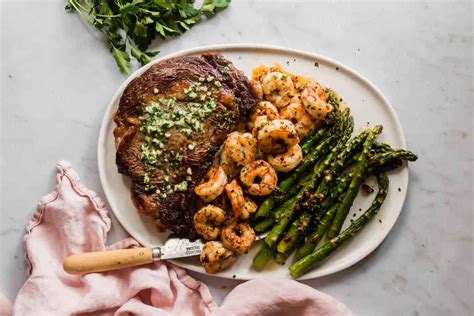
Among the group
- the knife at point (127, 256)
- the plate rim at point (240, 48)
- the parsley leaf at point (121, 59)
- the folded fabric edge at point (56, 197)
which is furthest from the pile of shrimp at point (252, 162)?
the parsley leaf at point (121, 59)

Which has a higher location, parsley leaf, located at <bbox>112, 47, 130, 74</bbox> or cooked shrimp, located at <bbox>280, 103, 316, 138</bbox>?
cooked shrimp, located at <bbox>280, 103, 316, 138</bbox>

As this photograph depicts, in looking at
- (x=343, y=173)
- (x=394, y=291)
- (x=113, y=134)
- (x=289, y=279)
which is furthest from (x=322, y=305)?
(x=113, y=134)

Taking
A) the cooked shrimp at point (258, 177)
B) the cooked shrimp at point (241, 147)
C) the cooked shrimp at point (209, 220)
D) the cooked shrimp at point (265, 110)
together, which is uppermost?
the cooked shrimp at point (265, 110)

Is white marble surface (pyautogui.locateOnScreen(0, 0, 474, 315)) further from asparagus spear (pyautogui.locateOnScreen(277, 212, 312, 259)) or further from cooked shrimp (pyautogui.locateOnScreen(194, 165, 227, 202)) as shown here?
cooked shrimp (pyautogui.locateOnScreen(194, 165, 227, 202))

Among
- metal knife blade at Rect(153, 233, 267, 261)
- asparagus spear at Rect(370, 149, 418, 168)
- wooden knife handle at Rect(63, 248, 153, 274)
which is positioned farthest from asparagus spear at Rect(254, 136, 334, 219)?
wooden knife handle at Rect(63, 248, 153, 274)

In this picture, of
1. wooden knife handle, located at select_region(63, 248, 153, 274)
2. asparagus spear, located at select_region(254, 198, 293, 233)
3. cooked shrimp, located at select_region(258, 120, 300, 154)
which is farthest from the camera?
asparagus spear, located at select_region(254, 198, 293, 233)

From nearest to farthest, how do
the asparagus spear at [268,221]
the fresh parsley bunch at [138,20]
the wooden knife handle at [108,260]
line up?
the wooden knife handle at [108,260] < the asparagus spear at [268,221] < the fresh parsley bunch at [138,20]

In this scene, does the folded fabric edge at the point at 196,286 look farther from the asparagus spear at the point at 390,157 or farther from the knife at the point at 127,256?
the asparagus spear at the point at 390,157

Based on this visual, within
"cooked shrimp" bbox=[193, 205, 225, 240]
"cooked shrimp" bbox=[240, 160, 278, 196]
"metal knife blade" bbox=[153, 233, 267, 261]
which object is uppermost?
"cooked shrimp" bbox=[240, 160, 278, 196]
